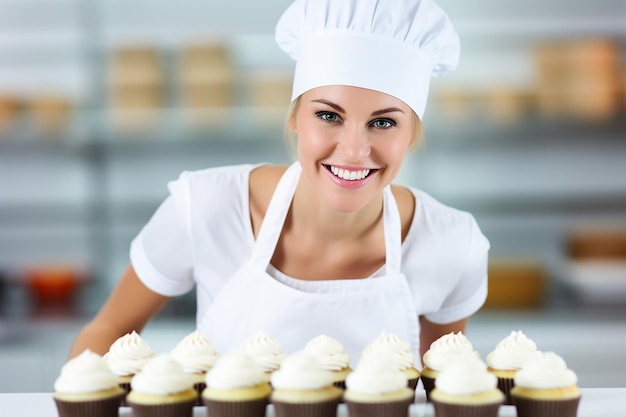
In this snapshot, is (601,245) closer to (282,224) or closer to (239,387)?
(282,224)

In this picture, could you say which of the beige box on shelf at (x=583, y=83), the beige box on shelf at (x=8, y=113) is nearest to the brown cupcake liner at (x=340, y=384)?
the beige box on shelf at (x=583, y=83)

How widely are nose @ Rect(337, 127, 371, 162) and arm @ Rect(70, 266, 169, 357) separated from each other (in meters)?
0.70

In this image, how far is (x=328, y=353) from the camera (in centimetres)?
155

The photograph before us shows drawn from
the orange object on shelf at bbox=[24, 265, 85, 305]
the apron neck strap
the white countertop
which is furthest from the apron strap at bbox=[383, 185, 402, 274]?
the orange object on shelf at bbox=[24, 265, 85, 305]

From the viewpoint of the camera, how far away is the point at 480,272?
2260mm

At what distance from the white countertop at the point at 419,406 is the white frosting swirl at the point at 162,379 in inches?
2.9

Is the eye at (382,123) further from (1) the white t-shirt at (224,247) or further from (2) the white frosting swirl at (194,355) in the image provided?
(2) the white frosting swirl at (194,355)

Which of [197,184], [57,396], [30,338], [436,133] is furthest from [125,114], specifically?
[57,396]

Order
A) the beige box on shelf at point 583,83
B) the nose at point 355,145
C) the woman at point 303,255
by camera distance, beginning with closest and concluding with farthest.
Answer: the nose at point 355,145 < the woman at point 303,255 < the beige box on shelf at point 583,83

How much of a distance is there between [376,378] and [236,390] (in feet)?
0.73

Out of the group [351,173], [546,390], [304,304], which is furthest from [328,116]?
[546,390]

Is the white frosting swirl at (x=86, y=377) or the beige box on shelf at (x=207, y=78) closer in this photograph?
the white frosting swirl at (x=86, y=377)

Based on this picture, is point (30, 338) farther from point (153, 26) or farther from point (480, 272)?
point (480, 272)

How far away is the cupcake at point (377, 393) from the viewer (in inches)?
53.2
